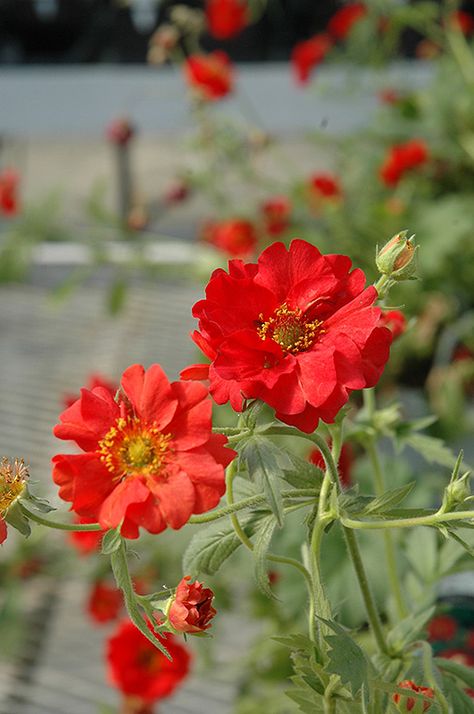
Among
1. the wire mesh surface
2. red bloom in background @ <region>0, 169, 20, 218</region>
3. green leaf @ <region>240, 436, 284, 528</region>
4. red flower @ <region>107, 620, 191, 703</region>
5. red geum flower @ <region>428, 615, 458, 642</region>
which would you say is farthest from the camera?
red bloom in background @ <region>0, 169, 20, 218</region>

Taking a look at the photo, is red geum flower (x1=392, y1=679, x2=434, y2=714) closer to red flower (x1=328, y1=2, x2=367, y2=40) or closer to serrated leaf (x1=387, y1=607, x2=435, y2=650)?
serrated leaf (x1=387, y1=607, x2=435, y2=650)

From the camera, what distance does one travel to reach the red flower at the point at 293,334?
0.34 m

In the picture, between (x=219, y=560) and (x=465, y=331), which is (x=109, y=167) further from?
(x=219, y=560)

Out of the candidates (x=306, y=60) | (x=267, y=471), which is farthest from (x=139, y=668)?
(x=306, y=60)

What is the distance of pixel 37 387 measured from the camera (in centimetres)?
135

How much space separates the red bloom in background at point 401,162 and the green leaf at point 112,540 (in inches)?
38.0

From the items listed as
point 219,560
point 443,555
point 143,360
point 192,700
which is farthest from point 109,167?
point 219,560

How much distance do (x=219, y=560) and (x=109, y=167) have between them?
192 cm

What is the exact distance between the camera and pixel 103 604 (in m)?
0.98

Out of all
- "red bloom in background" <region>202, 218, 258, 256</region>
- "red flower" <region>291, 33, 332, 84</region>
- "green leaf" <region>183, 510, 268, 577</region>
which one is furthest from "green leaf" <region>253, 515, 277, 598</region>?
"red flower" <region>291, 33, 332, 84</region>

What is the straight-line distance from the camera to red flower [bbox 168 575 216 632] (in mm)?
353

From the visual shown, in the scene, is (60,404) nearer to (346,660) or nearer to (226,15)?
(226,15)

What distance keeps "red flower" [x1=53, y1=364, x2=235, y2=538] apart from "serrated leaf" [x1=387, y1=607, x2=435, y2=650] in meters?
0.14

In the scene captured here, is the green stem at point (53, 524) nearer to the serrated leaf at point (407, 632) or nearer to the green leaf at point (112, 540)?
the green leaf at point (112, 540)
